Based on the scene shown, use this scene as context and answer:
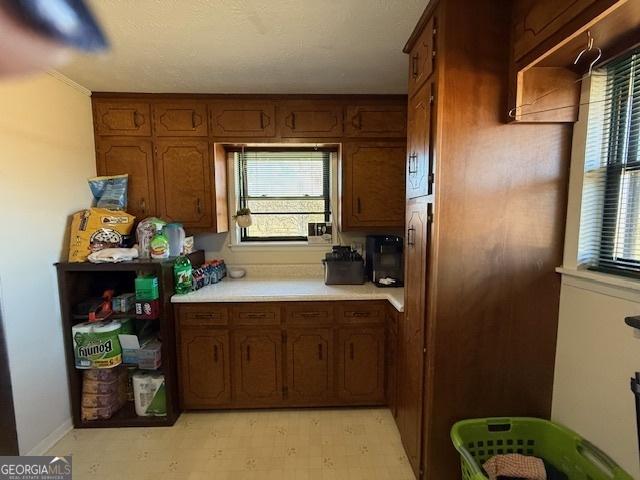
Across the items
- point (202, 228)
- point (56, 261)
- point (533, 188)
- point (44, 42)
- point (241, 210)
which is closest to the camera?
point (44, 42)

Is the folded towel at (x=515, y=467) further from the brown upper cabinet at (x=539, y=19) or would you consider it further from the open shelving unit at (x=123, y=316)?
the open shelving unit at (x=123, y=316)

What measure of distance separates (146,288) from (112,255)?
0.32 m

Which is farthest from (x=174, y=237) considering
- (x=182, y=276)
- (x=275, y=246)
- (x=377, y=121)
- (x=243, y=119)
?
(x=377, y=121)

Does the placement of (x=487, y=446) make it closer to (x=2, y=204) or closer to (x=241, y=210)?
(x=241, y=210)

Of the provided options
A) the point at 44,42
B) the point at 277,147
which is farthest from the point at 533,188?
the point at 277,147

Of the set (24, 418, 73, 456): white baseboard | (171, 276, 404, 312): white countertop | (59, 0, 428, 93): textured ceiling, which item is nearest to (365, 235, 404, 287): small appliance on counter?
(171, 276, 404, 312): white countertop

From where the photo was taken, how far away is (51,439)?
180 centimetres

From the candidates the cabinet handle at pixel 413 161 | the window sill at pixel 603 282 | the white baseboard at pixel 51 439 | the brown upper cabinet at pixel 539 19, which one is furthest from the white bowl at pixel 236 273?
the brown upper cabinet at pixel 539 19

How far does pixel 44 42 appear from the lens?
1.41ft

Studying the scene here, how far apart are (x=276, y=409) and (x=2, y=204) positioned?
2.08 metres

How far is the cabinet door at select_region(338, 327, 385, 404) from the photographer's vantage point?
2.06 meters

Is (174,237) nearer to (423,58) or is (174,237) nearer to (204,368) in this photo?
(204,368)

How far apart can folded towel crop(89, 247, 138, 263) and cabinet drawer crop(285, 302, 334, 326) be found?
1.12 meters

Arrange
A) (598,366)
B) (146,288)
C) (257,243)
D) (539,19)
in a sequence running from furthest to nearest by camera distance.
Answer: (257,243) → (146,288) → (598,366) → (539,19)
